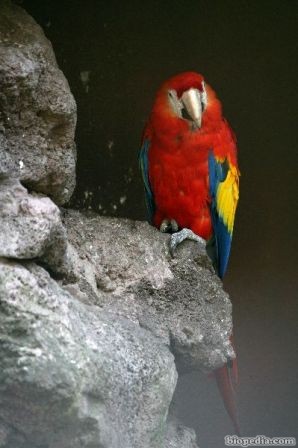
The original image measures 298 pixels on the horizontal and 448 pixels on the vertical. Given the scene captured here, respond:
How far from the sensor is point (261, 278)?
87.5 inches

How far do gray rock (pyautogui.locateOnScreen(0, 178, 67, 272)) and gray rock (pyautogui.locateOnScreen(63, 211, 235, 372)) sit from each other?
0.67ft

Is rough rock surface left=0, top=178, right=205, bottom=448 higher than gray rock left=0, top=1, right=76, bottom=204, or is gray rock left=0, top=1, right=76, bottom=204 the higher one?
gray rock left=0, top=1, right=76, bottom=204

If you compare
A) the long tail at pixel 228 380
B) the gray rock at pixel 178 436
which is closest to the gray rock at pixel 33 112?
the gray rock at pixel 178 436

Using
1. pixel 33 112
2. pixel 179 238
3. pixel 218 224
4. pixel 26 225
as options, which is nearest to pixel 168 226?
pixel 218 224

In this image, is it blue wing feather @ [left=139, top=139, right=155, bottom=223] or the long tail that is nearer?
the long tail

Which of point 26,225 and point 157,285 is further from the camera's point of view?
point 157,285

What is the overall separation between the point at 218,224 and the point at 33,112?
78cm

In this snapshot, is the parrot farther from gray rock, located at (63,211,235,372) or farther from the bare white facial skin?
gray rock, located at (63,211,235,372)

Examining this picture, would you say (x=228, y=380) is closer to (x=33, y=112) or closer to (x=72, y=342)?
(x=72, y=342)

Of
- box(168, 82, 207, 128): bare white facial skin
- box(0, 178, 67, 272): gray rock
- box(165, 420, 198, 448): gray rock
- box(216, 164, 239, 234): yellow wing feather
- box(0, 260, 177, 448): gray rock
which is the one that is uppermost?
box(168, 82, 207, 128): bare white facial skin

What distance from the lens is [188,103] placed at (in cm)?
180

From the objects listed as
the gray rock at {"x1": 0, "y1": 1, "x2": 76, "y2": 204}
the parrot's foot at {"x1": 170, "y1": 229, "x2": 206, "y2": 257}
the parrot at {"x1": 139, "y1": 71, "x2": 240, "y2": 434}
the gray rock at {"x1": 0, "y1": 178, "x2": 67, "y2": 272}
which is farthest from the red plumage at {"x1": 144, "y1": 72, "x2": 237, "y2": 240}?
the gray rock at {"x1": 0, "y1": 178, "x2": 67, "y2": 272}

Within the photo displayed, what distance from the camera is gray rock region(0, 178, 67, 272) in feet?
3.53

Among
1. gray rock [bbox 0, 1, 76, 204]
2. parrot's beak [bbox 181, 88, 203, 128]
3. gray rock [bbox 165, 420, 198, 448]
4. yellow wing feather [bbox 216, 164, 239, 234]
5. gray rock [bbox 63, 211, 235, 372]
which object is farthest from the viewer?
yellow wing feather [bbox 216, 164, 239, 234]
